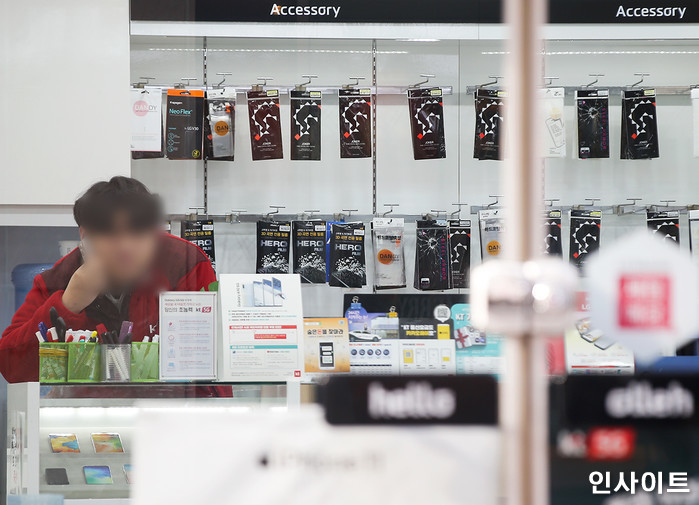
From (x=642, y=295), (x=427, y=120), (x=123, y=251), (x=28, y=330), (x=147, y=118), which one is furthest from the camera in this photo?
(x=427, y=120)

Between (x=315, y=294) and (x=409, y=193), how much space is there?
2.11 feet

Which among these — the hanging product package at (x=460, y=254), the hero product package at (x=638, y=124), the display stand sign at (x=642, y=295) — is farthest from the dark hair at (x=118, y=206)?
the hero product package at (x=638, y=124)

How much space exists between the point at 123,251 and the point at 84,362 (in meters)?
0.34

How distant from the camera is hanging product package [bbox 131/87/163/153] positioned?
3.07 m

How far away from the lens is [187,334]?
2117mm

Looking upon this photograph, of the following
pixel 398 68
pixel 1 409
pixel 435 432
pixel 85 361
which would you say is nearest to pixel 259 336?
pixel 85 361

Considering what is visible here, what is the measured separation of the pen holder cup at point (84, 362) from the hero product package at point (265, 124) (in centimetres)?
161

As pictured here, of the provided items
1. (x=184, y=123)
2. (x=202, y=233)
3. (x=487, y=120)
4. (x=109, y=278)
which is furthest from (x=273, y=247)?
(x=109, y=278)

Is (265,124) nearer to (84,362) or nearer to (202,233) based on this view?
(202,233)

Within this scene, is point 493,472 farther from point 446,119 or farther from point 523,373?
point 446,119

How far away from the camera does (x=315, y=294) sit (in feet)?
11.5

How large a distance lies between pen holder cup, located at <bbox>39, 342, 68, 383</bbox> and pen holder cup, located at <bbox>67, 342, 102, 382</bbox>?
0.01 m

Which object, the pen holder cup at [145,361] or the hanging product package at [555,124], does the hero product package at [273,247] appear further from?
the pen holder cup at [145,361]

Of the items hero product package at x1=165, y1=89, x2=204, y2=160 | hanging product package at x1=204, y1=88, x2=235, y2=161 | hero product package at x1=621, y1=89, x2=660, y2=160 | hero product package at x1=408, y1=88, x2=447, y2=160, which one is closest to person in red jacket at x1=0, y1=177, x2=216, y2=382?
hero product package at x1=165, y1=89, x2=204, y2=160
